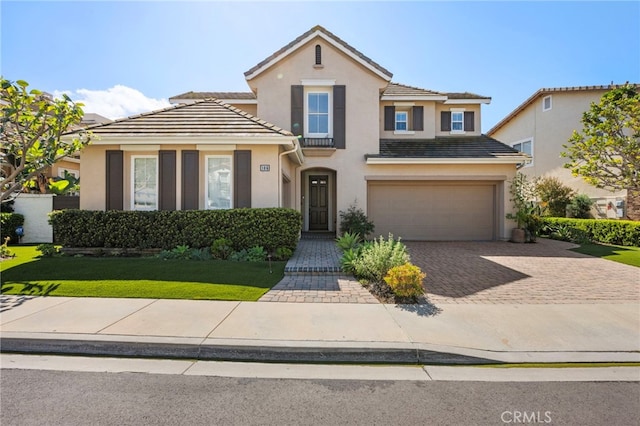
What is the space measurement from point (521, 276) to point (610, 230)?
30.2 feet

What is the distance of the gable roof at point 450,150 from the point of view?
13609 mm

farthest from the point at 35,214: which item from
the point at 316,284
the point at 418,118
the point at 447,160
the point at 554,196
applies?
the point at 554,196

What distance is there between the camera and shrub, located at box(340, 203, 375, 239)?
1317 cm

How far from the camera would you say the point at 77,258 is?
9.09 meters

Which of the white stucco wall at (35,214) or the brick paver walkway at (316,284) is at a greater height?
the white stucco wall at (35,214)

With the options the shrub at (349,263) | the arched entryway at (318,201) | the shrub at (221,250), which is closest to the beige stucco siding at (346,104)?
the arched entryway at (318,201)

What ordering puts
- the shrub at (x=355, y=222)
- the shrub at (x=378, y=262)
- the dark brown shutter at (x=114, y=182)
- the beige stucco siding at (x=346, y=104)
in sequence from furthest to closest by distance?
1. the beige stucco siding at (x=346, y=104)
2. the shrub at (x=355, y=222)
3. the dark brown shutter at (x=114, y=182)
4. the shrub at (x=378, y=262)

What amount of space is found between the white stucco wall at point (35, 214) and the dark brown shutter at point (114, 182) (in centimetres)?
519

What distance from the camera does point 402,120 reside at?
16.0 metres

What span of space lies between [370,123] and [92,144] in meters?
9.86

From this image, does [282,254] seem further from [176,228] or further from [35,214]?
[35,214]

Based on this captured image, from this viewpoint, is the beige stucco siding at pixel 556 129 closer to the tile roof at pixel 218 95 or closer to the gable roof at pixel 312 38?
the gable roof at pixel 312 38

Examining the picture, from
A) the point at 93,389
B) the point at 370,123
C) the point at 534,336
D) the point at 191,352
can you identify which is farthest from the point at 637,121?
the point at 93,389

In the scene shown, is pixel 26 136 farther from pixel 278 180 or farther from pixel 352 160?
pixel 352 160
